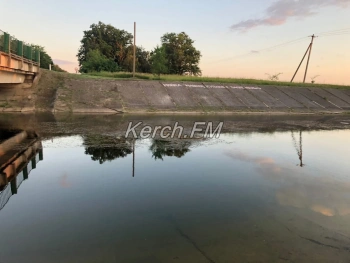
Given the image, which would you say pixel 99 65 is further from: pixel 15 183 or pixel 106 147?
pixel 15 183

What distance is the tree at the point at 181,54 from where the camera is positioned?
52.5 m

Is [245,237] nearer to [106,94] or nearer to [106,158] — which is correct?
[106,158]

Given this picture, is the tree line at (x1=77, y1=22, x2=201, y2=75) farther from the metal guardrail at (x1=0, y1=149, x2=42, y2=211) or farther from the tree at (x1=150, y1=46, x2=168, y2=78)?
the metal guardrail at (x1=0, y1=149, x2=42, y2=211)

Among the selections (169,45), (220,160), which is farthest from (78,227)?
(169,45)

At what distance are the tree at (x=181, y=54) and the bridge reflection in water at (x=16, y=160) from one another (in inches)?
1706

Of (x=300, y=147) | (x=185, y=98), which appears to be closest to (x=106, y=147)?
(x=300, y=147)

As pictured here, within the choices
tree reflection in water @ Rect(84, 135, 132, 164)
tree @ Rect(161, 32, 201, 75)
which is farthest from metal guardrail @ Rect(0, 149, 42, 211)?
tree @ Rect(161, 32, 201, 75)

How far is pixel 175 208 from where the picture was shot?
533 cm

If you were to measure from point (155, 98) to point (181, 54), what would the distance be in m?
27.7

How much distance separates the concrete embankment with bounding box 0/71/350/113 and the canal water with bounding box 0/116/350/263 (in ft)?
47.0

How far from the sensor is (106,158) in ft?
29.3

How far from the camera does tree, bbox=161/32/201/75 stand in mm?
52469

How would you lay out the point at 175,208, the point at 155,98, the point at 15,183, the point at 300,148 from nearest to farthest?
the point at 175,208, the point at 15,183, the point at 300,148, the point at 155,98

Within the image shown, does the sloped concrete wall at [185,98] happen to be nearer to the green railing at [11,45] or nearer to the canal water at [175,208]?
the green railing at [11,45]
